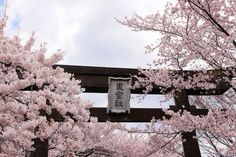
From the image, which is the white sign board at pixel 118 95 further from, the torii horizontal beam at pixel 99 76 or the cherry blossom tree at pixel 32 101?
the cherry blossom tree at pixel 32 101

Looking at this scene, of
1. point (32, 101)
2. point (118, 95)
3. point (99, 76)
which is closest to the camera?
point (32, 101)

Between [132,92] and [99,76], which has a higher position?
[99,76]

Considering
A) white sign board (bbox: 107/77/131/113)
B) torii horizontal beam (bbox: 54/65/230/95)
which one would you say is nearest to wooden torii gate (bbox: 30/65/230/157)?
torii horizontal beam (bbox: 54/65/230/95)

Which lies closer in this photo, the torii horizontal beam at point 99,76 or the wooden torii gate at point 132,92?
the wooden torii gate at point 132,92

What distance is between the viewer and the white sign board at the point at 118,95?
7.96 m

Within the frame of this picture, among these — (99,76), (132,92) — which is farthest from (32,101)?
(132,92)

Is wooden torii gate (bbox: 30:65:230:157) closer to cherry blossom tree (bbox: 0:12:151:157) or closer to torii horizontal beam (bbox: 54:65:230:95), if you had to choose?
torii horizontal beam (bbox: 54:65:230:95)

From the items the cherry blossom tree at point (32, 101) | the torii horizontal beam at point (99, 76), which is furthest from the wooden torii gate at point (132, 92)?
the cherry blossom tree at point (32, 101)

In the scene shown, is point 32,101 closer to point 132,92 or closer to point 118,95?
point 118,95

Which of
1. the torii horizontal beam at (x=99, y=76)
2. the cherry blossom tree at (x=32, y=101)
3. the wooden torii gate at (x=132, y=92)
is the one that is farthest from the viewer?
the torii horizontal beam at (x=99, y=76)

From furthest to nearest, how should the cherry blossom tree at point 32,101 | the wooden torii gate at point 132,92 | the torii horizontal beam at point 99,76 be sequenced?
the torii horizontal beam at point 99,76, the wooden torii gate at point 132,92, the cherry blossom tree at point 32,101

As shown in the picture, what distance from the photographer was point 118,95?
809 centimetres

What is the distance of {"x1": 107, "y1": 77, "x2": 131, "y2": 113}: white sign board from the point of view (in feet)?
26.1

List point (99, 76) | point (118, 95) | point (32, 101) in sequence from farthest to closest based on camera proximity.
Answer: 1. point (99, 76)
2. point (118, 95)
3. point (32, 101)
